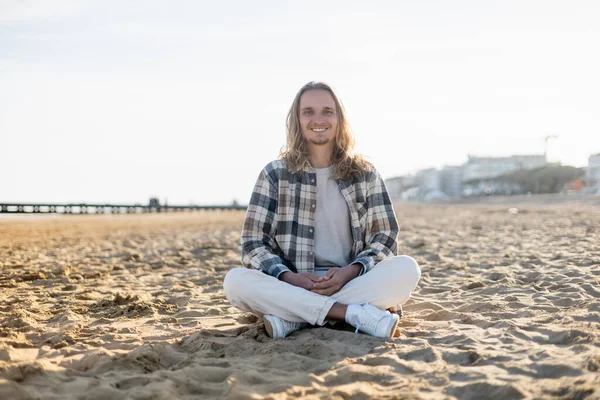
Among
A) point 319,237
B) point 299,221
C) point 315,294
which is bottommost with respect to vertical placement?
point 315,294

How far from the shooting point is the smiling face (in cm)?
333

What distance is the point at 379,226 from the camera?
10.9 feet

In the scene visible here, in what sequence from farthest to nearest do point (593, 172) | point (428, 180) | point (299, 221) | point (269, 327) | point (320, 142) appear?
point (428, 180) → point (593, 172) → point (320, 142) → point (299, 221) → point (269, 327)

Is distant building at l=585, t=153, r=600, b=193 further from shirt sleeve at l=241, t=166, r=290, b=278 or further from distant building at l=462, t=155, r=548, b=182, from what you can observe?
shirt sleeve at l=241, t=166, r=290, b=278

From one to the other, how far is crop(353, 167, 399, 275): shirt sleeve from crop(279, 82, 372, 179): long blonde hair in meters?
0.14

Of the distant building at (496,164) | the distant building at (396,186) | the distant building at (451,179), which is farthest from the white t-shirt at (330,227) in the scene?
the distant building at (396,186)

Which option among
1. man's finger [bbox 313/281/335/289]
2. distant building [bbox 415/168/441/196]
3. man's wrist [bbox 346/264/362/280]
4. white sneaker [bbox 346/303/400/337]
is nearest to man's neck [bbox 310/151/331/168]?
man's wrist [bbox 346/264/362/280]

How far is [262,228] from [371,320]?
0.86 metres

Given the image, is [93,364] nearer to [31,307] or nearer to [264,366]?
[264,366]

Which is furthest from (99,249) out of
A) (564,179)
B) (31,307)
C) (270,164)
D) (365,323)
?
(564,179)

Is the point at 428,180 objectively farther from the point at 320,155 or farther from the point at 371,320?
the point at 371,320

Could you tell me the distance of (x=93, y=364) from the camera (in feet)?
8.41

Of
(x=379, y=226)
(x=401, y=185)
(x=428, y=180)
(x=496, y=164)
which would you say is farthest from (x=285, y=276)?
(x=401, y=185)

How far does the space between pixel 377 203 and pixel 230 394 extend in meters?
1.65
